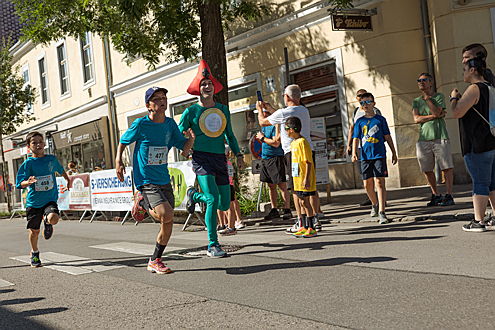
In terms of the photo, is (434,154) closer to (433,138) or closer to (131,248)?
(433,138)

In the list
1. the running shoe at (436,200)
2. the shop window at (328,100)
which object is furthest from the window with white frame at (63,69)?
the running shoe at (436,200)

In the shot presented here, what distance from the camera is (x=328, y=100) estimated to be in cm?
1505

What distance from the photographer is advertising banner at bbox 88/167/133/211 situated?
13688mm

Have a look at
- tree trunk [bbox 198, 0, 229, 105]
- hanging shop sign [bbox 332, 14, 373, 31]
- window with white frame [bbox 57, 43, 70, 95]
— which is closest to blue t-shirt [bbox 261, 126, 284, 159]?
tree trunk [bbox 198, 0, 229, 105]

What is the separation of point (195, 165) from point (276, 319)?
3.25 meters

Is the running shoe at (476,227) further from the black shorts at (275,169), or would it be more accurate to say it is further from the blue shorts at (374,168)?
the black shorts at (275,169)

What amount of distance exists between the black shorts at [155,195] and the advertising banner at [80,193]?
1002cm

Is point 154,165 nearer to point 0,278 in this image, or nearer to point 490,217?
point 0,278

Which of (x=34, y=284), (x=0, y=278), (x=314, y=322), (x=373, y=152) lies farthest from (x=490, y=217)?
(x=0, y=278)

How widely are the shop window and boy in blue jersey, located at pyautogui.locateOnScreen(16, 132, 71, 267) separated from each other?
835 centimetres

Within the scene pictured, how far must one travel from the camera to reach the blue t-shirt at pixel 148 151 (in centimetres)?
616

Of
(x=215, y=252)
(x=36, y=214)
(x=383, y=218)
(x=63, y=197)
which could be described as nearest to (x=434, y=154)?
(x=383, y=218)

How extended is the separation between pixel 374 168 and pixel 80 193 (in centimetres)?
1026

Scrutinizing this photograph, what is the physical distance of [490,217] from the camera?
6.88m
